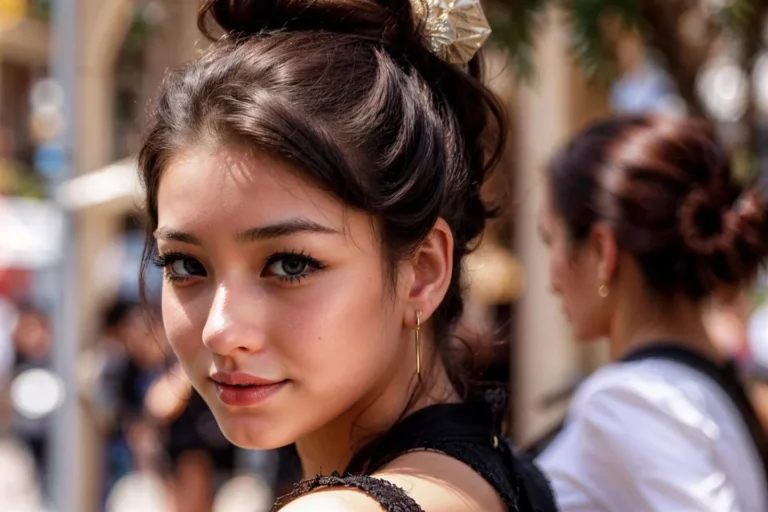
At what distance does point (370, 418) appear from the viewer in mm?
1441

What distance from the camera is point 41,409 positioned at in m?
9.63

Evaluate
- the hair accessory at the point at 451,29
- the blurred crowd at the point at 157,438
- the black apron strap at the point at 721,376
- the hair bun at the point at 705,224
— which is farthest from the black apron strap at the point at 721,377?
the blurred crowd at the point at 157,438

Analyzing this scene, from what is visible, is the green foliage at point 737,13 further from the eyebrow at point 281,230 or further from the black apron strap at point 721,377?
the eyebrow at point 281,230

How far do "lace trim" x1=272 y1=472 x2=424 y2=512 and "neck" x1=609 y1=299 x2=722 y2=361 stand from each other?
4.28 feet

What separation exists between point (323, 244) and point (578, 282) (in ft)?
4.29

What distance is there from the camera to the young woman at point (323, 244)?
4.16ft

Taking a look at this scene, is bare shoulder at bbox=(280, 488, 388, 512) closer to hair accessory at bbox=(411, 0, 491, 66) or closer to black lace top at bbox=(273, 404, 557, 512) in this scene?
black lace top at bbox=(273, 404, 557, 512)

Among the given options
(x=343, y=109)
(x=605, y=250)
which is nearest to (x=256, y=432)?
(x=343, y=109)

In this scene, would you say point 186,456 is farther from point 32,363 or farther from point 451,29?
point 451,29

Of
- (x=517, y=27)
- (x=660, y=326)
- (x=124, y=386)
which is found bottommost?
(x=124, y=386)

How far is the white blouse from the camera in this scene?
82.7 inches

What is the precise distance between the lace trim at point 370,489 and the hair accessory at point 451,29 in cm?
64

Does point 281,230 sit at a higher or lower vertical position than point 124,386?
higher

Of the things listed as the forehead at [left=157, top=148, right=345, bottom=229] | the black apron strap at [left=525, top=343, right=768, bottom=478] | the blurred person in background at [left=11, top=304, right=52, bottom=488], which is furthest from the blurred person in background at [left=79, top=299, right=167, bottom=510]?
the forehead at [left=157, top=148, right=345, bottom=229]
